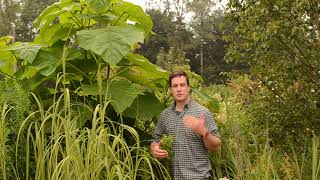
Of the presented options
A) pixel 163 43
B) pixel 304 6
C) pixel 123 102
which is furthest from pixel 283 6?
pixel 163 43

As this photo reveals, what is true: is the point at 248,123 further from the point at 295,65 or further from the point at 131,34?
the point at 131,34

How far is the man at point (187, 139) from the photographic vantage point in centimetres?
292

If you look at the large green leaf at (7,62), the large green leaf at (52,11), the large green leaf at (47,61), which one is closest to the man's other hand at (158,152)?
the large green leaf at (47,61)

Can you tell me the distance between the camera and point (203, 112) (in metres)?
2.99

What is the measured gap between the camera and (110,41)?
118 inches

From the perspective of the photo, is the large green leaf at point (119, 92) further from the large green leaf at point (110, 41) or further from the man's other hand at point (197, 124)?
the man's other hand at point (197, 124)

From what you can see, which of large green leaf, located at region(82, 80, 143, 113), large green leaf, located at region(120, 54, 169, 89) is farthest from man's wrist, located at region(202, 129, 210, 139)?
large green leaf, located at region(120, 54, 169, 89)

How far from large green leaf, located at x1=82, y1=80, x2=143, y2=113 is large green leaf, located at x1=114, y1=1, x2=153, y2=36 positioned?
539 millimetres

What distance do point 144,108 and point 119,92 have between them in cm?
34

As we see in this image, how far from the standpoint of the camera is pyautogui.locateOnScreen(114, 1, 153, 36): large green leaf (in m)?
3.44

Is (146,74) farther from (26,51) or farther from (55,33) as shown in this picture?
(26,51)

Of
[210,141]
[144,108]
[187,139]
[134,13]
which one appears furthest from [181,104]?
[134,13]

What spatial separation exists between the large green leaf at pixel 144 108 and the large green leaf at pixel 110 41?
0.53 meters

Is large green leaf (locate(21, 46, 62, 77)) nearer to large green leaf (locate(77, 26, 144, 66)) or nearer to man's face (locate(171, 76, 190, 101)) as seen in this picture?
large green leaf (locate(77, 26, 144, 66))
